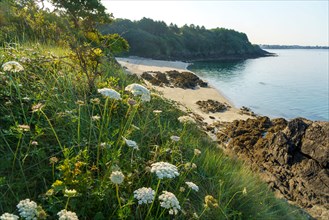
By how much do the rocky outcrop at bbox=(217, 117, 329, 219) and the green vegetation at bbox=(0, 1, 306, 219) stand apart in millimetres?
5374

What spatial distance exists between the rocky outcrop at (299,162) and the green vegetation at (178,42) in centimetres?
6189

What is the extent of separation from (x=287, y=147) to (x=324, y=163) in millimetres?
1571

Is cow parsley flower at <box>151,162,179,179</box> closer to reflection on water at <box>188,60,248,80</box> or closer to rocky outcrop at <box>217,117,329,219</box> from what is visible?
rocky outcrop at <box>217,117,329,219</box>

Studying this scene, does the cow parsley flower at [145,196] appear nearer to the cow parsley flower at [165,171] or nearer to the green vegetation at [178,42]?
the cow parsley flower at [165,171]

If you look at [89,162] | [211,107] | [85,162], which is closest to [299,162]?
[89,162]

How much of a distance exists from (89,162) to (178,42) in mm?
100154

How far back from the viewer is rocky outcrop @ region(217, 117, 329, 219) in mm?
10617

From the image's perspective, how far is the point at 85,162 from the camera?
3068 mm

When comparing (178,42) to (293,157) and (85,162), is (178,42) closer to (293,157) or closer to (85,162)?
(293,157)

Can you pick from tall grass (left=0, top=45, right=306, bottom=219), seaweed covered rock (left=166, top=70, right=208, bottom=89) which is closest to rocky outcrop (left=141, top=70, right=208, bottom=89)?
seaweed covered rock (left=166, top=70, right=208, bottom=89)

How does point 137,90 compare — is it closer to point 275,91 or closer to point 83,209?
point 83,209

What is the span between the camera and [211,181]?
441 cm

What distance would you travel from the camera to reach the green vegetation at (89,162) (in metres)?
2.68

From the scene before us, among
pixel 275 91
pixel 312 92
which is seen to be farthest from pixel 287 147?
pixel 312 92
